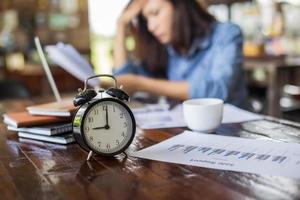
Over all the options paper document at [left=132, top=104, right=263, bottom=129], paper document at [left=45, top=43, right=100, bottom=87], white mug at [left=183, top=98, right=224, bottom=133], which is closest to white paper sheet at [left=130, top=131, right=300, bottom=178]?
white mug at [left=183, top=98, right=224, bottom=133]

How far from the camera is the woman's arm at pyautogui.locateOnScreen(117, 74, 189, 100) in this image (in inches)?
68.4

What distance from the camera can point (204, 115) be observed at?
103cm

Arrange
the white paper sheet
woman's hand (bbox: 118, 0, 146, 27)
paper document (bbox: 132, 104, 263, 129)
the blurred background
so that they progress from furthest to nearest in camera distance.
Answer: the blurred background → woman's hand (bbox: 118, 0, 146, 27) → paper document (bbox: 132, 104, 263, 129) → the white paper sheet

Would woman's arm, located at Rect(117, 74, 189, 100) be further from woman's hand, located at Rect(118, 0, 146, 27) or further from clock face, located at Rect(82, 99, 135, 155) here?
clock face, located at Rect(82, 99, 135, 155)

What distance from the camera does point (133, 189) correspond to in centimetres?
67

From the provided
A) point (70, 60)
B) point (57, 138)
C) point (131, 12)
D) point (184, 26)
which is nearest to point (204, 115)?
point (57, 138)

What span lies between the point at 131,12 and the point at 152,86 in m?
0.55

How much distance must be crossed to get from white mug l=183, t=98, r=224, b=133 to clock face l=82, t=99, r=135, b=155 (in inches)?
8.9

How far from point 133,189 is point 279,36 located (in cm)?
386

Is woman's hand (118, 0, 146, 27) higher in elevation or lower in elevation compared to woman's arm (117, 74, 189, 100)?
higher

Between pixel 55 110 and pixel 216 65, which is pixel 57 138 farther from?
pixel 216 65

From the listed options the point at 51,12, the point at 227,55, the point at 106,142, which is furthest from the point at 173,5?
the point at 51,12

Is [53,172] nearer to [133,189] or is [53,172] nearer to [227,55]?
[133,189]

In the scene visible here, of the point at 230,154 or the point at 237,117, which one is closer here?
the point at 230,154
